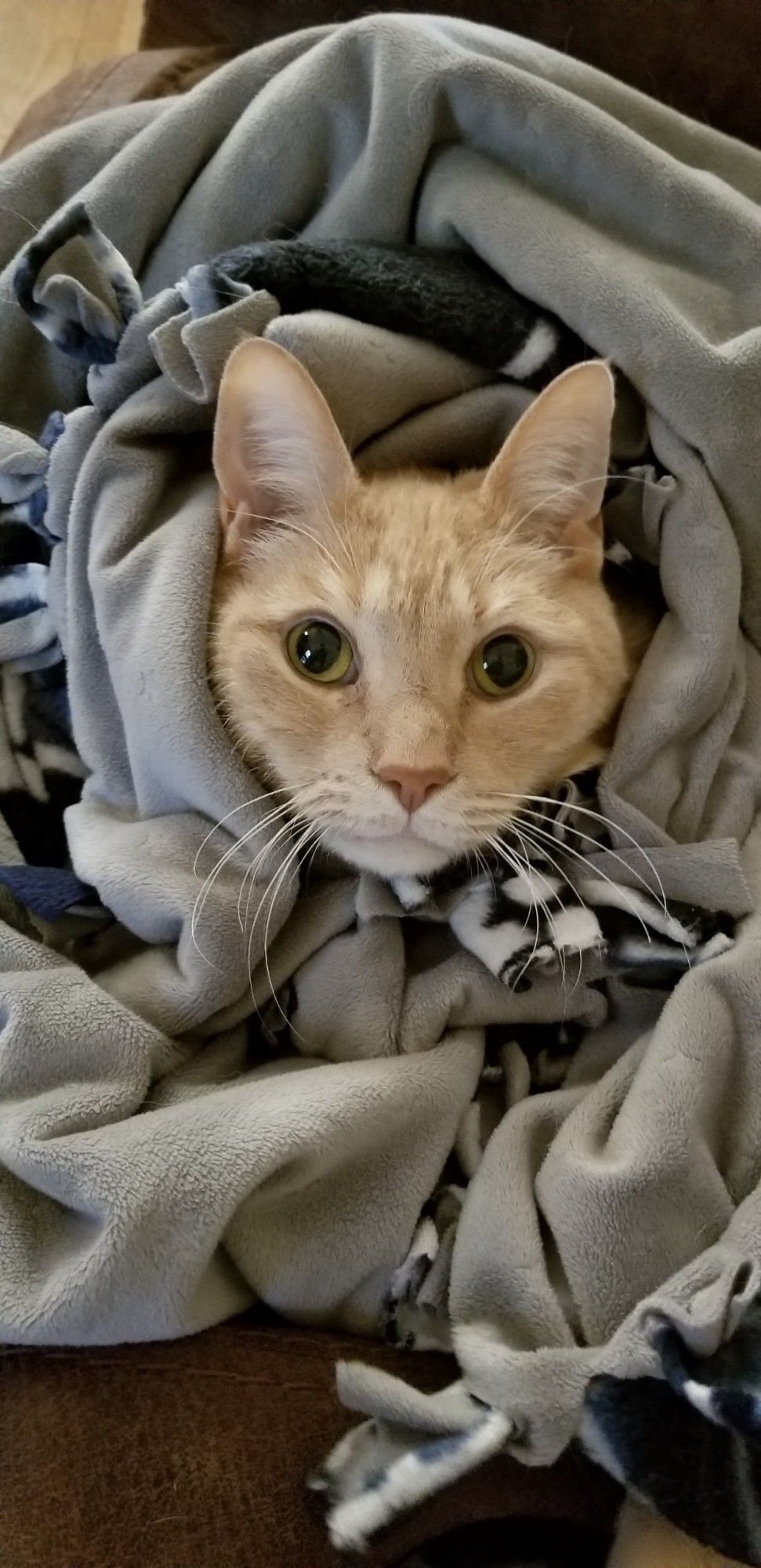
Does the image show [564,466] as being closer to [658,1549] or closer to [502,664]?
[502,664]

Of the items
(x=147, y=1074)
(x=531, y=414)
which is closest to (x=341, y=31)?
(x=531, y=414)

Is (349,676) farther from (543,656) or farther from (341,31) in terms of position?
(341,31)

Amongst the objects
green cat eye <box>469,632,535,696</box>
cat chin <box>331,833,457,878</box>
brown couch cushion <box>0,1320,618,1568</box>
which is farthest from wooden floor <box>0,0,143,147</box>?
brown couch cushion <box>0,1320,618,1568</box>

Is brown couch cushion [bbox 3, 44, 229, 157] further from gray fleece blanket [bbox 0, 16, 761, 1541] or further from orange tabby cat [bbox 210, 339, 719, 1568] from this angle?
orange tabby cat [bbox 210, 339, 719, 1568]

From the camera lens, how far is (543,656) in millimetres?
1108

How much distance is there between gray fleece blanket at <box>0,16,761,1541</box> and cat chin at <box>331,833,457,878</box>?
0.07m

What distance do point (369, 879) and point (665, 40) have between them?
1194mm

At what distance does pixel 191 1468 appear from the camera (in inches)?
33.9

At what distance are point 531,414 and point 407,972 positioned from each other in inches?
23.6

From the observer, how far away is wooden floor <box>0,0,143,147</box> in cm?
199

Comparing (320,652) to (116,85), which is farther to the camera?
(116,85)

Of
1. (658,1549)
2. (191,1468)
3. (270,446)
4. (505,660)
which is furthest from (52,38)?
(658,1549)

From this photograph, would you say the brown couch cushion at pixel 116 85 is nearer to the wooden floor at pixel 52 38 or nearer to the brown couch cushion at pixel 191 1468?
the wooden floor at pixel 52 38

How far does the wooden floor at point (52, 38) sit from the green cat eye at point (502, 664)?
162cm
